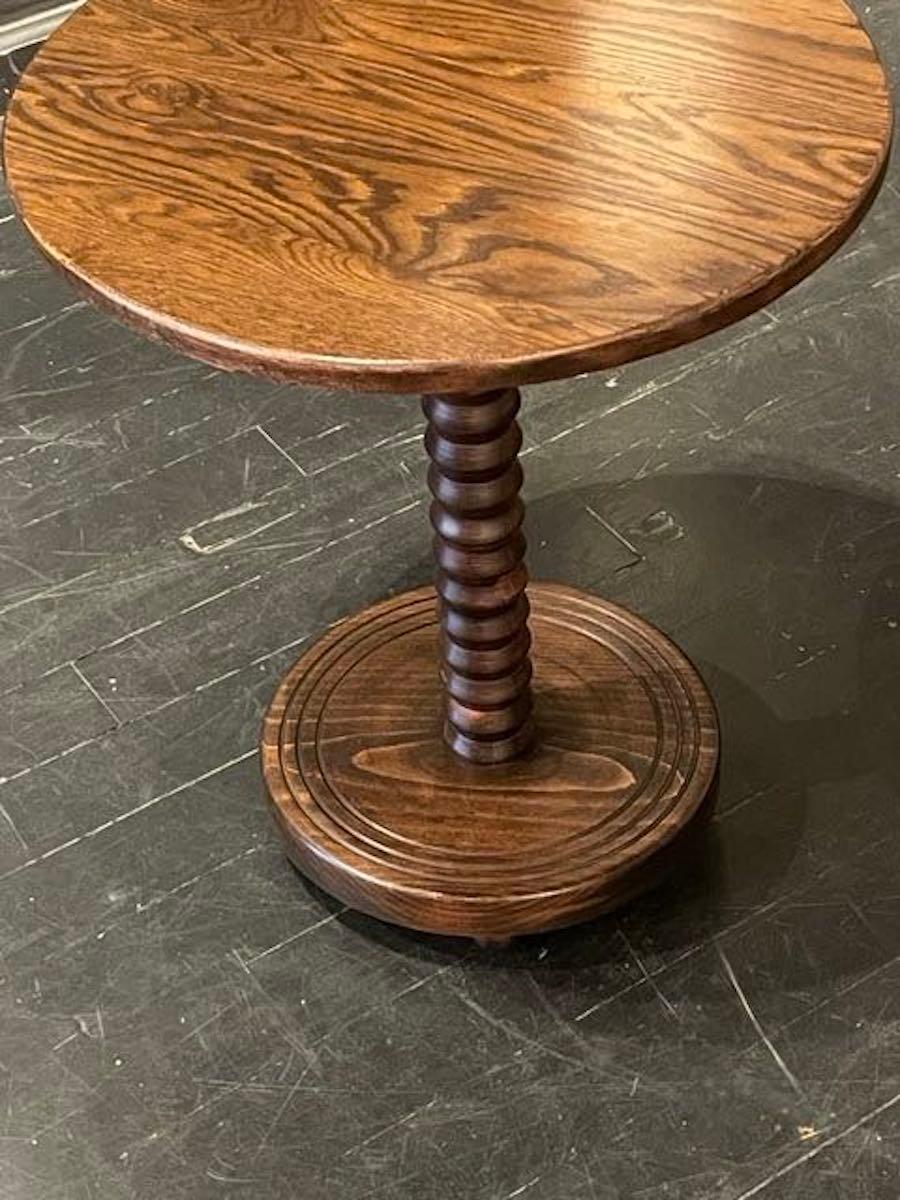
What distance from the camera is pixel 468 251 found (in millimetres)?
1239

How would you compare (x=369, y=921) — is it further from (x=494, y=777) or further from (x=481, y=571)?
(x=481, y=571)

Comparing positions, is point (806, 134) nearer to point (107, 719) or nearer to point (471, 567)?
point (471, 567)

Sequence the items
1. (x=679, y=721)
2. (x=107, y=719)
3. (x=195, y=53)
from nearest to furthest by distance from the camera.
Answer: (x=195, y=53) → (x=679, y=721) → (x=107, y=719)

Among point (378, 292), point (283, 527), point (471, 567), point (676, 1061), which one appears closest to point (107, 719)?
point (283, 527)

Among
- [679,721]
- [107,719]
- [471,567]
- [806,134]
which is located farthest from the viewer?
[107,719]

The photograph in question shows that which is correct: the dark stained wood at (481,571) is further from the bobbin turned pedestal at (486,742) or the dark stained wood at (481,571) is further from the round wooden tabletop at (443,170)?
the round wooden tabletop at (443,170)

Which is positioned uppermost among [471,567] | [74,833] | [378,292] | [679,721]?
[378,292]

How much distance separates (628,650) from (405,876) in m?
0.34

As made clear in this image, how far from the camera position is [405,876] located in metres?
1.63

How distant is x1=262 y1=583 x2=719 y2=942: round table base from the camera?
163cm

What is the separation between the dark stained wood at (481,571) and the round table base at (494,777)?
50mm

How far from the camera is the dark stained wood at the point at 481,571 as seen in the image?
1.49 meters

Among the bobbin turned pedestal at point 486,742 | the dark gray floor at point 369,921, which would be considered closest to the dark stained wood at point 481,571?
the bobbin turned pedestal at point 486,742

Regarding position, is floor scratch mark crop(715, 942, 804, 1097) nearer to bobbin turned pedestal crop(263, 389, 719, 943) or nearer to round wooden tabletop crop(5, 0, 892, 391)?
bobbin turned pedestal crop(263, 389, 719, 943)
